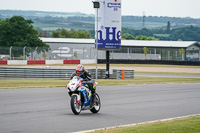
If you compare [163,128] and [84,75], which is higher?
[84,75]

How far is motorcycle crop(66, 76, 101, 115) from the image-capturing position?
12602mm

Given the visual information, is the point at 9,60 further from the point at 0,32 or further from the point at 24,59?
the point at 0,32

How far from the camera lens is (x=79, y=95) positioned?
12.8 meters

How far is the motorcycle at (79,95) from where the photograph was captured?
12602mm

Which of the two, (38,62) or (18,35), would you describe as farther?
(18,35)

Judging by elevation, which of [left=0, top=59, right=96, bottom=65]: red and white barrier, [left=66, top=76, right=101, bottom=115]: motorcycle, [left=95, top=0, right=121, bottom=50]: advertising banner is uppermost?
[left=95, top=0, right=121, bottom=50]: advertising banner

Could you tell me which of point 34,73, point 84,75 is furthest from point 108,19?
point 84,75

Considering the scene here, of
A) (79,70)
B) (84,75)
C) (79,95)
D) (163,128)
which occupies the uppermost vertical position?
(79,70)

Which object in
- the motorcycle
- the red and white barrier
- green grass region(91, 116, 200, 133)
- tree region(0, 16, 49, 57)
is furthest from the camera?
tree region(0, 16, 49, 57)

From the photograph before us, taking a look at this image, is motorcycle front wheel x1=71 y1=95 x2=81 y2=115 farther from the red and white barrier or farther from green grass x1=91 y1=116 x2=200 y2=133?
the red and white barrier

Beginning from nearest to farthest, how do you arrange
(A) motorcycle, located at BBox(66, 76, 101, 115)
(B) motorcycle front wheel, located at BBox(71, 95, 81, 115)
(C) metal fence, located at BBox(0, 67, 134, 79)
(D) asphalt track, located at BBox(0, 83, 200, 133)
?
(D) asphalt track, located at BBox(0, 83, 200, 133) < (B) motorcycle front wheel, located at BBox(71, 95, 81, 115) < (A) motorcycle, located at BBox(66, 76, 101, 115) < (C) metal fence, located at BBox(0, 67, 134, 79)

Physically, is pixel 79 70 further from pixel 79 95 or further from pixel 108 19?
pixel 108 19

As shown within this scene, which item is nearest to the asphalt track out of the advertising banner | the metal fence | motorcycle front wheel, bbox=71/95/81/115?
motorcycle front wheel, bbox=71/95/81/115

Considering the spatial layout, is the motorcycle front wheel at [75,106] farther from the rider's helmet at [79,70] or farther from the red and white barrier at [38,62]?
the red and white barrier at [38,62]
